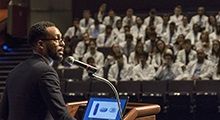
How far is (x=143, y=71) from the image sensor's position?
34.0ft

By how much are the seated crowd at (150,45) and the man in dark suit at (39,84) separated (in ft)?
24.6

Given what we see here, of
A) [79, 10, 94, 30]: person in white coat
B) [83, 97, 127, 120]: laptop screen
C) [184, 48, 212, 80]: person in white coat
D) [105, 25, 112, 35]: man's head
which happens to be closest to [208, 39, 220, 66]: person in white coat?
[184, 48, 212, 80]: person in white coat

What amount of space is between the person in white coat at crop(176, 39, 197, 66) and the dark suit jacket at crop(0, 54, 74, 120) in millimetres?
8059

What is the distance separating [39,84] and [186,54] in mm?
8278

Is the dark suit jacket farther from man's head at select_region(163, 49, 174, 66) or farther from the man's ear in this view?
man's head at select_region(163, 49, 174, 66)

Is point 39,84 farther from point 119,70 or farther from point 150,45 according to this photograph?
point 150,45

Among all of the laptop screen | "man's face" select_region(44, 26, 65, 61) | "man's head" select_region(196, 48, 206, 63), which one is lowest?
"man's head" select_region(196, 48, 206, 63)

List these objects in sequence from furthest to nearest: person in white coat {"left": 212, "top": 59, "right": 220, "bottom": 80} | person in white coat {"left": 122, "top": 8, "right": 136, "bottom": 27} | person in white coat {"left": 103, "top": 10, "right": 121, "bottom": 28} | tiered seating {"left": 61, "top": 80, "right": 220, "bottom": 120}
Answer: person in white coat {"left": 103, "top": 10, "right": 121, "bottom": 28}, person in white coat {"left": 122, "top": 8, "right": 136, "bottom": 27}, person in white coat {"left": 212, "top": 59, "right": 220, "bottom": 80}, tiered seating {"left": 61, "top": 80, "right": 220, "bottom": 120}

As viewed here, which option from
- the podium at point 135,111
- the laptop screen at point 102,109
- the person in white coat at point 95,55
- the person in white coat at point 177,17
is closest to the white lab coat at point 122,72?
the person in white coat at point 95,55

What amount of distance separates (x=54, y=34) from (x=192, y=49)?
27.2ft

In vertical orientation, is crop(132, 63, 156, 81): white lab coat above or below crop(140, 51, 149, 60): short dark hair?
below

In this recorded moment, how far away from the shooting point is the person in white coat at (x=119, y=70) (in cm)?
1050

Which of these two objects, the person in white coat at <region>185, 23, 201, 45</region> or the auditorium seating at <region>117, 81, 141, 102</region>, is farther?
the person in white coat at <region>185, 23, 201, 45</region>

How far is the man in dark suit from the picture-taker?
2.36 m
